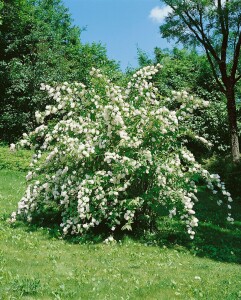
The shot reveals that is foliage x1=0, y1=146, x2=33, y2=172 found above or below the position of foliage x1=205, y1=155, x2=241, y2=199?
below

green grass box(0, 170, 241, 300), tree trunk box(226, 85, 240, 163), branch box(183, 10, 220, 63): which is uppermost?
branch box(183, 10, 220, 63)

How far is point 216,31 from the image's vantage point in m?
20.4

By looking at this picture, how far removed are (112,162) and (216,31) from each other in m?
12.0

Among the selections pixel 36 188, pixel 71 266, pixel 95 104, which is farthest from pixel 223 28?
pixel 71 266

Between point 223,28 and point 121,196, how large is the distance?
11.9 meters

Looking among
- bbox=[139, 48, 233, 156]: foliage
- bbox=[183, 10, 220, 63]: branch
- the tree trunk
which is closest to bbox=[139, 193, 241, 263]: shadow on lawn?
the tree trunk

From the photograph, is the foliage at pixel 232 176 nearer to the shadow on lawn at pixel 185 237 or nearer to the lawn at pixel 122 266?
the shadow on lawn at pixel 185 237

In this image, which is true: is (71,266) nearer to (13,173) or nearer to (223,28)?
(13,173)

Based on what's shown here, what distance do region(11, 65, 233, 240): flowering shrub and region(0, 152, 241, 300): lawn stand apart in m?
0.67

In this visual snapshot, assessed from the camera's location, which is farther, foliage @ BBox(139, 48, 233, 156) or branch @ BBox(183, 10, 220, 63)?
foliage @ BBox(139, 48, 233, 156)

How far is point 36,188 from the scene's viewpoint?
1162 centimetres

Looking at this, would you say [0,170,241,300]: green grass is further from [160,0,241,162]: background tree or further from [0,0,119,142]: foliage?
[0,0,119,142]: foliage

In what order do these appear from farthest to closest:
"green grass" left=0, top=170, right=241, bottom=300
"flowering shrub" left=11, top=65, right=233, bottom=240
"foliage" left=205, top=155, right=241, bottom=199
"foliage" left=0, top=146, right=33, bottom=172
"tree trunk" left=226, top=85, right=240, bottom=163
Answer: "foliage" left=0, top=146, right=33, bottom=172
"tree trunk" left=226, top=85, right=240, bottom=163
"foliage" left=205, top=155, right=241, bottom=199
"flowering shrub" left=11, top=65, right=233, bottom=240
"green grass" left=0, top=170, right=241, bottom=300

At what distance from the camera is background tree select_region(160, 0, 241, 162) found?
1933 centimetres
